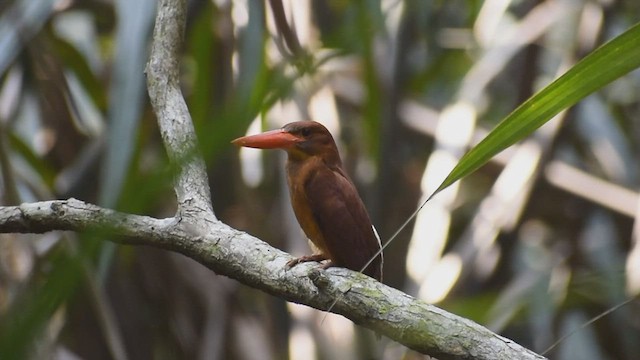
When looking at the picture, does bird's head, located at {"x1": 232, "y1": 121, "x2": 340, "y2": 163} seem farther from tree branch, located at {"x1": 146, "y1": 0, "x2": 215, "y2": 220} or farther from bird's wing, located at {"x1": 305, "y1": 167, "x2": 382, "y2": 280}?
tree branch, located at {"x1": 146, "y1": 0, "x2": 215, "y2": 220}

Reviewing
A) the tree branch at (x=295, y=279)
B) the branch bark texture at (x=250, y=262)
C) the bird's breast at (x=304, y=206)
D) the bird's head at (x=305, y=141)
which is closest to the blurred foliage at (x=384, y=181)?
the bird's head at (x=305, y=141)

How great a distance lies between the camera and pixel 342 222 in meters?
2.23

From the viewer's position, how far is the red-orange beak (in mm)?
2260

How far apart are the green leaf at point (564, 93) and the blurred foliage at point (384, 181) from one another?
145cm

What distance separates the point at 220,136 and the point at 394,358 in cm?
268

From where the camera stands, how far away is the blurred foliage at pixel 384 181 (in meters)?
3.26

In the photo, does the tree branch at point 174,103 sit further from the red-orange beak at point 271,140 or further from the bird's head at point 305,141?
the bird's head at point 305,141

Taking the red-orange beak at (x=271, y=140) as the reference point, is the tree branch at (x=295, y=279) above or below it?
below

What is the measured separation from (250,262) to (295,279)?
90mm

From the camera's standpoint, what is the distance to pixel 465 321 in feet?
4.92

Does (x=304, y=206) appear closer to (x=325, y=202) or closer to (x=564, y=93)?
(x=325, y=202)

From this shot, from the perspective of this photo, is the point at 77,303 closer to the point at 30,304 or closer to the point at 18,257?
the point at 18,257

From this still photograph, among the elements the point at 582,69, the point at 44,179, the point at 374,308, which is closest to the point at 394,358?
the point at 44,179

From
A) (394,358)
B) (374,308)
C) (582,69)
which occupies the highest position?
(394,358)
